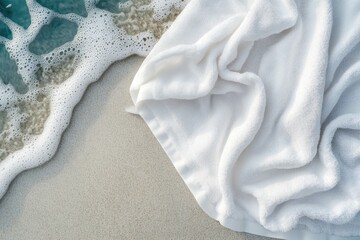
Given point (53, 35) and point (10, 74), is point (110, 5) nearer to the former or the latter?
point (53, 35)

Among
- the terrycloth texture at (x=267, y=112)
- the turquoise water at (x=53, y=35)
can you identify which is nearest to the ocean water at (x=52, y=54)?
the turquoise water at (x=53, y=35)

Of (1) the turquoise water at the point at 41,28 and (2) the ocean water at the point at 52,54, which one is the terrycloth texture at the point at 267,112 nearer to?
(2) the ocean water at the point at 52,54

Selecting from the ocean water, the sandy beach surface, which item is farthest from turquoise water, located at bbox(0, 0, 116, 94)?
the sandy beach surface

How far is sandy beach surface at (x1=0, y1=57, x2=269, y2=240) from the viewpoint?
940 mm

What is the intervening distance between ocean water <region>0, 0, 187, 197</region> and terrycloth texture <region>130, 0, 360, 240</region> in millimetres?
148

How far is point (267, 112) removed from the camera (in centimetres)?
88

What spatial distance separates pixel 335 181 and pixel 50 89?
2.26 feet

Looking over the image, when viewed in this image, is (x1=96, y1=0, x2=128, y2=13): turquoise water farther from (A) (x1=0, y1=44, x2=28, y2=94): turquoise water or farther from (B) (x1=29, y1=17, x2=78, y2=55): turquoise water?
(A) (x1=0, y1=44, x2=28, y2=94): turquoise water

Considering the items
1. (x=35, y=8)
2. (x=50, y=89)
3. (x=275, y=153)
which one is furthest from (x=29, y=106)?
(x=275, y=153)

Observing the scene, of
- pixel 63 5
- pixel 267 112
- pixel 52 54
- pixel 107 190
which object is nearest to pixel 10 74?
pixel 52 54

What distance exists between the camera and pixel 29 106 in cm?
105

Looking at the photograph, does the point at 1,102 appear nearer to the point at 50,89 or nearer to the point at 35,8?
the point at 50,89

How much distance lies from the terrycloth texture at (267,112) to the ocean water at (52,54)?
0.15m

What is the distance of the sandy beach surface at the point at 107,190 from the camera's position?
94cm
